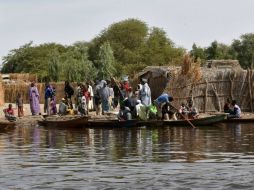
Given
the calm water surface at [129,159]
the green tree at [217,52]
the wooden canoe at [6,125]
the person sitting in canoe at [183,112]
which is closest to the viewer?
the calm water surface at [129,159]

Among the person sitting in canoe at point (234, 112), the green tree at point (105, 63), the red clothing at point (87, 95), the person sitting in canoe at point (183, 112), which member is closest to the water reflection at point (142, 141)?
the person sitting in canoe at point (183, 112)

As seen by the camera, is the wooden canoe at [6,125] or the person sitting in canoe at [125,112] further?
the person sitting in canoe at [125,112]

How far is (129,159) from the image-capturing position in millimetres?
16438

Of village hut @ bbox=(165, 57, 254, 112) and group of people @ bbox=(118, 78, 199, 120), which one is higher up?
village hut @ bbox=(165, 57, 254, 112)

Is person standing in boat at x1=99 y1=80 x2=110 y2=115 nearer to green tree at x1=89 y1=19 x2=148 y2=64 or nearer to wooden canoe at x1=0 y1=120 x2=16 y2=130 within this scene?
wooden canoe at x1=0 y1=120 x2=16 y2=130

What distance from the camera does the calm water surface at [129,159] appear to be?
1308 centimetres

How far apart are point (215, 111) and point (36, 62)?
45.9 m

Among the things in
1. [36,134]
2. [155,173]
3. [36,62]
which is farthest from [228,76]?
[36,62]

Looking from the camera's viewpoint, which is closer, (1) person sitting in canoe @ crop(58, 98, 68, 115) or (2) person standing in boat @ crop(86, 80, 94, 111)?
(1) person sitting in canoe @ crop(58, 98, 68, 115)

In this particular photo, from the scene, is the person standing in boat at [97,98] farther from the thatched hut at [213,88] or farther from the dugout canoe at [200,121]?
the dugout canoe at [200,121]

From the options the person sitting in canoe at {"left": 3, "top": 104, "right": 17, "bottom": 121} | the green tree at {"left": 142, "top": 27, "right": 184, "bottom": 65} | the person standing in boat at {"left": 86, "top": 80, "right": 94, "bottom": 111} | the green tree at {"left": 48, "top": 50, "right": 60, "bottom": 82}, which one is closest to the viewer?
the person sitting in canoe at {"left": 3, "top": 104, "right": 17, "bottom": 121}

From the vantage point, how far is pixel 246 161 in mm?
15797

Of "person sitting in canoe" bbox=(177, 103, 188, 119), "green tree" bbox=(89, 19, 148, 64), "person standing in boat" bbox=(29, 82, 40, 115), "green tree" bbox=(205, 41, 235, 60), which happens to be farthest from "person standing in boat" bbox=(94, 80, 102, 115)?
"green tree" bbox=(205, 41, 235, 60)

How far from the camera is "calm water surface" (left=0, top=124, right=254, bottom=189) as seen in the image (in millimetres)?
13078
